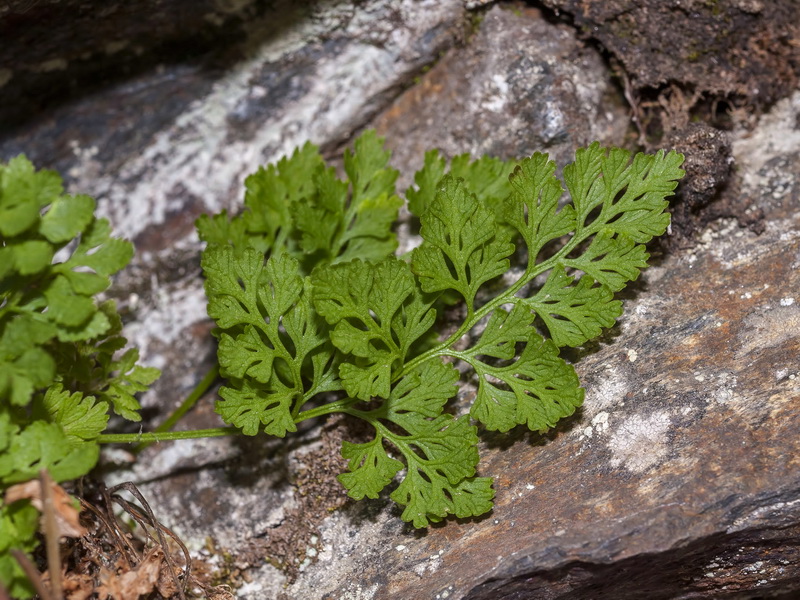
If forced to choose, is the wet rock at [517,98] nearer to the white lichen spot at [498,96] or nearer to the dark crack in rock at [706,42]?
the white lichen spot at [498,96]

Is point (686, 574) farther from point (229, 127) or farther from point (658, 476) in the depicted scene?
point (229, 127)

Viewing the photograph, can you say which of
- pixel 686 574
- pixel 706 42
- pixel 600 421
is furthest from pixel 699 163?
pixel 686 574

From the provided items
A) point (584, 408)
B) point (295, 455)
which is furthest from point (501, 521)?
point (295, 455)

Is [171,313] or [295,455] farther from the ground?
[171,313]

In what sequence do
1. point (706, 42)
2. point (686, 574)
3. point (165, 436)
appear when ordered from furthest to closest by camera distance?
point (706, 42)
point (165, 436)
point (686, 574)

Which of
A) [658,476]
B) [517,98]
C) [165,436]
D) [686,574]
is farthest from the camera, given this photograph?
[517,98]

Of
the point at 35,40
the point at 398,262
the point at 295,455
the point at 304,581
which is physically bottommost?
the point at 304,581

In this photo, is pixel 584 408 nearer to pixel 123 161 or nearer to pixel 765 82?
pixel 765 82
